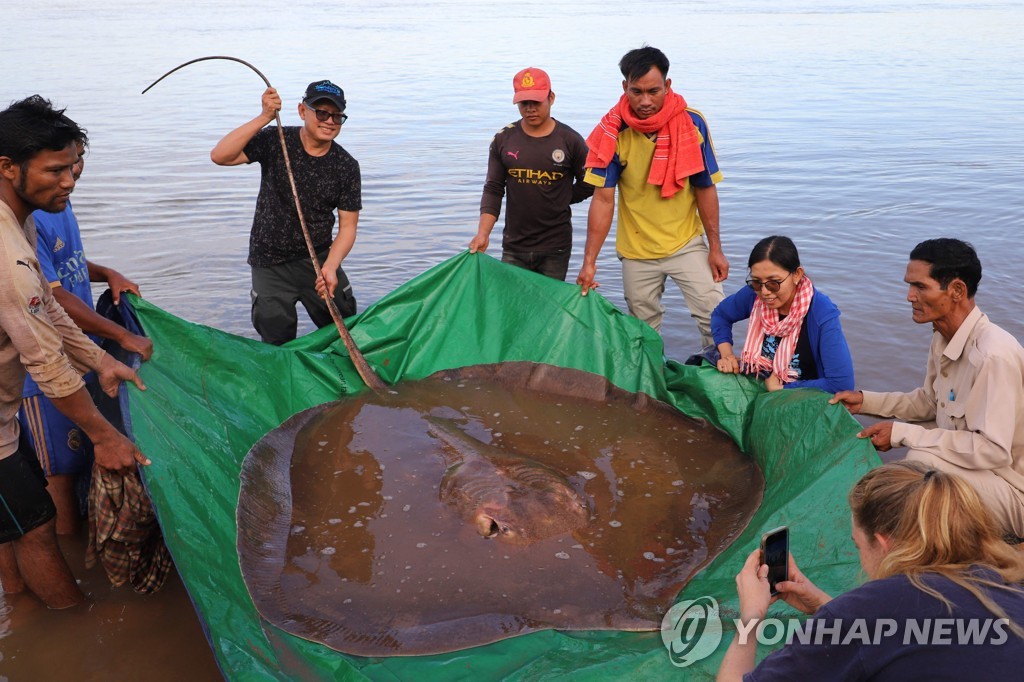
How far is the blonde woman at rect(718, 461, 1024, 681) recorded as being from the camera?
163cm

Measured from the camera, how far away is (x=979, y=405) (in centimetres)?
322

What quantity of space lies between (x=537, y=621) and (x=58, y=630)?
195 centimetres

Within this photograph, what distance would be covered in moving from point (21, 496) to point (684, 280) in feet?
12.0

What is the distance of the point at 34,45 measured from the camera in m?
20.1

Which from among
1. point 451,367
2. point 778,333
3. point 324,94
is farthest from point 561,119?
point 778,333

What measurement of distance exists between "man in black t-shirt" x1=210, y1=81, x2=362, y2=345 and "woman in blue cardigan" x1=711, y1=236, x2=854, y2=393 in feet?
7.57

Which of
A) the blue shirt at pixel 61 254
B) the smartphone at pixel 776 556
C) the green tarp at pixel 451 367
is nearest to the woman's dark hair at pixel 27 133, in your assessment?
the blue shirt at pixel 61 254

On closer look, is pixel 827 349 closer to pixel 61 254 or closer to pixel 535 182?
pixel 535 182

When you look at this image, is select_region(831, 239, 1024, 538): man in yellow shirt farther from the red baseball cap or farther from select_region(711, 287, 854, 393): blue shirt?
the red baseball cap

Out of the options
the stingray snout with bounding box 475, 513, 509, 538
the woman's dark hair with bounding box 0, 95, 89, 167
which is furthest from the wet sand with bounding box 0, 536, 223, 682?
the woman's dark hair with bounding box 0, 95, 89, 167

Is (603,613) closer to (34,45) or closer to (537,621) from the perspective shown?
(537,621)

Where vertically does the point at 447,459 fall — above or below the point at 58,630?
above

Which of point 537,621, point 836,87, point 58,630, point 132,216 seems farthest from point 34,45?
point 537,621

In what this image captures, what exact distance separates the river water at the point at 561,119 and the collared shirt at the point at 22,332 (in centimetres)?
408
